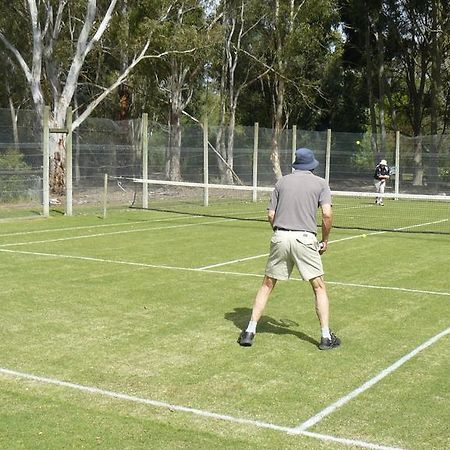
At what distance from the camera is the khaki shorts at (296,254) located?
24.1 ft

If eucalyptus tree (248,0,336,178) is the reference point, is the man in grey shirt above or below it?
below

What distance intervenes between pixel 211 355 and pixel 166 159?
63.7ft

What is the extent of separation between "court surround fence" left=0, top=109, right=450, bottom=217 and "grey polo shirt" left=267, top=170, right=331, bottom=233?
12645 mm

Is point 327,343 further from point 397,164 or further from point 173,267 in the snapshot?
point 397,164

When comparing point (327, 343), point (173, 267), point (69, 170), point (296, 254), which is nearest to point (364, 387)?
point (327, 343)

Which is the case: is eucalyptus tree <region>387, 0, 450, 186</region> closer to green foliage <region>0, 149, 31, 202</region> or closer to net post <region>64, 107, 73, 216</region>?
net post <region>64, 107, 73, 216</region>

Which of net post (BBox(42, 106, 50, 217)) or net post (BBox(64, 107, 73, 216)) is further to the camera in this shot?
Result: net post (BBox(64, 107, 73, 216))

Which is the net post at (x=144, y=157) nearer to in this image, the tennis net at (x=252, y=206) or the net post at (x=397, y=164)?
the tennis net at (x=252, y=206)

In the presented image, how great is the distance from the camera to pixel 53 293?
33.5 ft

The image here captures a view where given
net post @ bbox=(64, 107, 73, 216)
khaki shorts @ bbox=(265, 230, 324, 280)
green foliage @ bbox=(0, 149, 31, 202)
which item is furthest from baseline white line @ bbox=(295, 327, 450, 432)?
net post @ bbox=(64, 107, 73, 216)

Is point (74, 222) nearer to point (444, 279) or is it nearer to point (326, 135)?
point (444, 279)

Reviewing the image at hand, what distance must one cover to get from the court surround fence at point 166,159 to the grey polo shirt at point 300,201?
41.5 feet

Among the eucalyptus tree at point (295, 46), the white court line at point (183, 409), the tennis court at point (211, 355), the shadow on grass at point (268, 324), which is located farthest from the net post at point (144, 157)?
the white court line at point (183, 409)

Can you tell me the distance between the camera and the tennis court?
213 inches
